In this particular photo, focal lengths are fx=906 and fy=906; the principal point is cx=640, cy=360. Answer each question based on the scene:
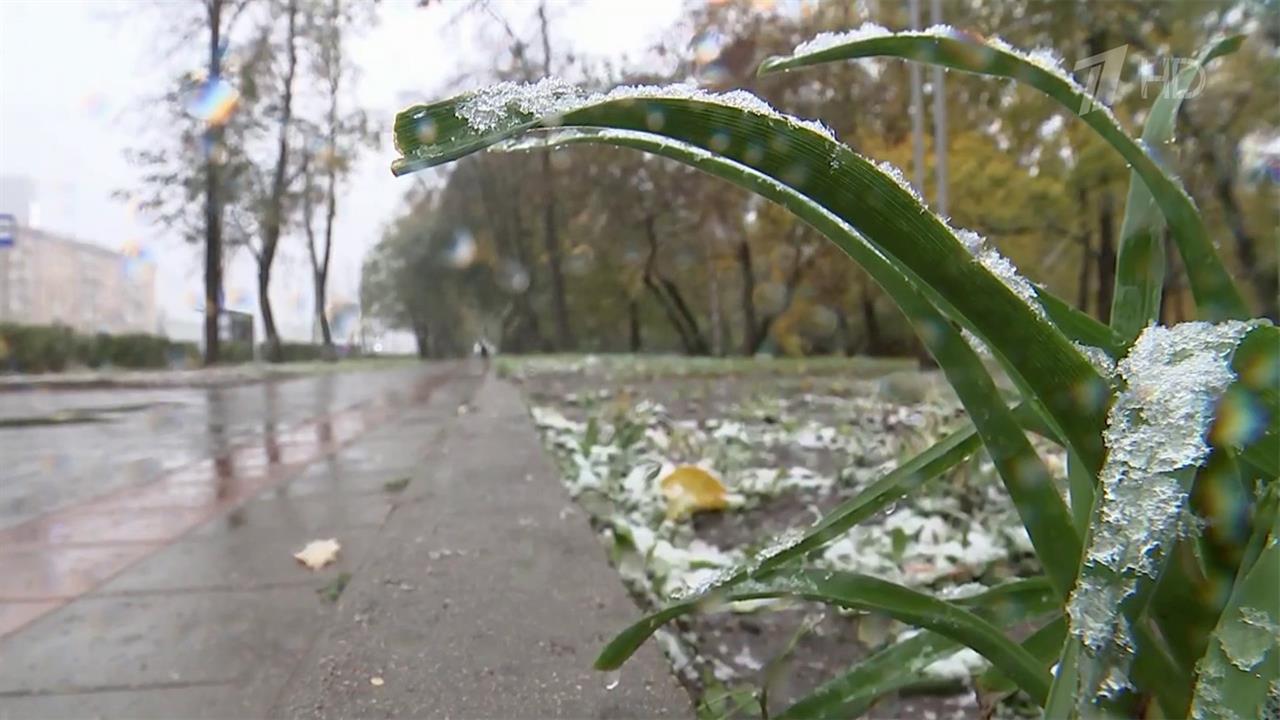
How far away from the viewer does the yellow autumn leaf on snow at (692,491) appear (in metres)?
2.84

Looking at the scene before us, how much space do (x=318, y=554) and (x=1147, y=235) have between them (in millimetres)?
2538

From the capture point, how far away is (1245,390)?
0.71 m

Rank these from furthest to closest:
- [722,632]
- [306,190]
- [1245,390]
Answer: [306,190] < [722,632] < [1245,390]

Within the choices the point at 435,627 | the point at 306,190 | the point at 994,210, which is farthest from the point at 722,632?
the point at 306,190

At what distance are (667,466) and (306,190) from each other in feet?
86.4

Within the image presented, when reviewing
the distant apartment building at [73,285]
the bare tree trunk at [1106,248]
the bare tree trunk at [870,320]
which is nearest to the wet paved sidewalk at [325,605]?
the distant apartment building at [73,285]

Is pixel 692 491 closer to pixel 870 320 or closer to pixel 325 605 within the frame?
pixel 325 605

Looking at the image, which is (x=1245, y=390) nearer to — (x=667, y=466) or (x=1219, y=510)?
(x=1219, y=510)

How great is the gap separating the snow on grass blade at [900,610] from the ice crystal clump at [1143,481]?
25 centimetres

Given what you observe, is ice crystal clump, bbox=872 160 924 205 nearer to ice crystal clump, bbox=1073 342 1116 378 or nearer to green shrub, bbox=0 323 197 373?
ice crystal clump, bbox=1073 342 1116 378

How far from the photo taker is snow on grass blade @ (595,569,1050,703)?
0.90 metres

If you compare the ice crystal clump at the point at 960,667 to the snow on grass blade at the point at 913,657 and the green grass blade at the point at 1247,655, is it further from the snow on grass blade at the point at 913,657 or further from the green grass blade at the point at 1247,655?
the green grass blade at the point at 1247,655

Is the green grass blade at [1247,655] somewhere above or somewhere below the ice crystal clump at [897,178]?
below

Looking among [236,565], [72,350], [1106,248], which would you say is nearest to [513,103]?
[236,565]
